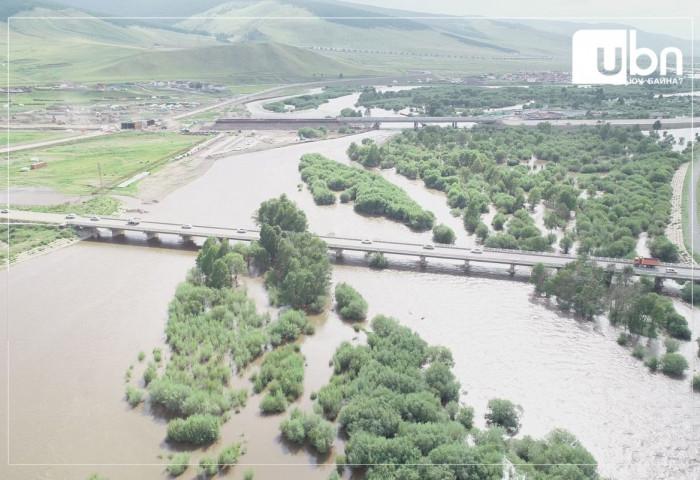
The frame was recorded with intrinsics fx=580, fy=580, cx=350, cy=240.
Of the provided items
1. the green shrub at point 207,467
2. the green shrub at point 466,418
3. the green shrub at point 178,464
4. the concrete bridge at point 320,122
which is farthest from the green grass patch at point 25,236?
the concrete bridge at point 320,122

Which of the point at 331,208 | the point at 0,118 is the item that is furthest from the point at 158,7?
the point at 331,208

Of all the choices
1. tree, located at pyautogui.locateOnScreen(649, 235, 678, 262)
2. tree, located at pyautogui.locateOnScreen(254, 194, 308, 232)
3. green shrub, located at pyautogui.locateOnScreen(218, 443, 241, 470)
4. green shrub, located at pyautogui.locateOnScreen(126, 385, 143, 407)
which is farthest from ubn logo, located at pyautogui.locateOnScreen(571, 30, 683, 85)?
green shrub, located at pyautogui.locateOnScreen(126, 385, 143, 407)

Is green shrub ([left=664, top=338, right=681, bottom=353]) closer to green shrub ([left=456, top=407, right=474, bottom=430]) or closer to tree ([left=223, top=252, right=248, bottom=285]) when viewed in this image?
green shrub ([left=456, top=407, right=474, bottom=430])

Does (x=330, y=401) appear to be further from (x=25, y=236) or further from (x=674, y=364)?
(x=25, y=236)

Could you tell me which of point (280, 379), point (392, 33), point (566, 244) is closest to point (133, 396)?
point (280, 379)

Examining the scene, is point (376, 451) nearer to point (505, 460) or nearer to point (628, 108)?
point (505, 460)

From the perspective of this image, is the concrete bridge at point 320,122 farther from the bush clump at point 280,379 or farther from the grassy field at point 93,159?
the bush clump at point 280,379

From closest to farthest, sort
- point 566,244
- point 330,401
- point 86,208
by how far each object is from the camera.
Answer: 1. point 330,401
2. point 566,244
3. point 86,208
